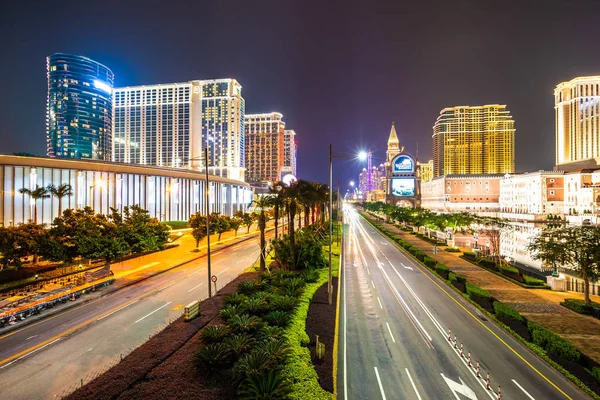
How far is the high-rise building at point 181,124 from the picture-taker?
502 feet

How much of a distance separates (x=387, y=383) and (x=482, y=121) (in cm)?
21549

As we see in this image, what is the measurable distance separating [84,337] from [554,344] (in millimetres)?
25318

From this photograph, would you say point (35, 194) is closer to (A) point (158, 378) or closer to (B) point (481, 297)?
(A) point (158, 378)

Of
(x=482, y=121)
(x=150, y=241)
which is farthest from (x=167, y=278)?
(x=482, y=121)

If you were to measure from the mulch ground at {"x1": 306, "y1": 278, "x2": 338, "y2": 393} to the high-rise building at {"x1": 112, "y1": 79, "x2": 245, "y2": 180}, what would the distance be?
138171 millimetres

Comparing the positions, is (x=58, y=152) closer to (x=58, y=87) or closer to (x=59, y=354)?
(x=58, y=87)

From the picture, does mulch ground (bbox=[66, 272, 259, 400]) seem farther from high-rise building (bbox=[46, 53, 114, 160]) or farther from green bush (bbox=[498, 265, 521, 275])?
high-rise building (bbox=[46, 53, 114, 160])

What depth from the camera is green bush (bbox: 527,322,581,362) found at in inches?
587

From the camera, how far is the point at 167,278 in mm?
33094

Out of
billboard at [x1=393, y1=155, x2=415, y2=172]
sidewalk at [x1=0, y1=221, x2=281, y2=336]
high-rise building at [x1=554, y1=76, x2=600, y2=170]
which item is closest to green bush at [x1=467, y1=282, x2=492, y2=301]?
sidewalk at [x1=0, y1=221, x2=281, y2=336]

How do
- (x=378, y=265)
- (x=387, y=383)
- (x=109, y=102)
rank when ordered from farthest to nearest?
(x=109, y=102) → (x=378, y=265) → (x=387, y=383)

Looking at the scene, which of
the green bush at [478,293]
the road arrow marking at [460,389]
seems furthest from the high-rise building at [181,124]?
the road arrow marking at [460,389]

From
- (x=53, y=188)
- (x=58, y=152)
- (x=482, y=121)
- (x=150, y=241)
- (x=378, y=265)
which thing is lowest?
(x=378, y=265)

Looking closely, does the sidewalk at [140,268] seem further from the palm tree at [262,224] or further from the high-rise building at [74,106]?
the high-rise building at [74,106]
